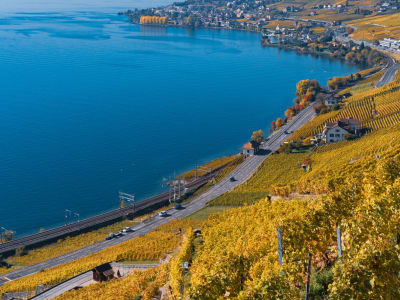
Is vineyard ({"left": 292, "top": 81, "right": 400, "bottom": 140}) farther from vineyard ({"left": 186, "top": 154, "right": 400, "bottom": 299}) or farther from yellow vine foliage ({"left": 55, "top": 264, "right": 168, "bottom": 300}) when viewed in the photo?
yellow vine foliage ({"left": 55, "top": 264, "right": 168, "bottom": 300})

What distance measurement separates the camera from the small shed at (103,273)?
31.2 metres

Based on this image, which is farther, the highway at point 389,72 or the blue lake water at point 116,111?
the highway at point 389,72

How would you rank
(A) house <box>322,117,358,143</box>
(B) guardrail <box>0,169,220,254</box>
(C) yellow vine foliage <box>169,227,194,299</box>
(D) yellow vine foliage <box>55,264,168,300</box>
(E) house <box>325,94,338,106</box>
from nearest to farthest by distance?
(C) yellow vine foliage <box>169,227,194,299</box>, (D) yellow vine foliage <box>55,264,168,300</box>, (B) guardrail <box>0,169,220,254</box>, (A) house <box>322,117,358,143</box>, (E) house <box>325,94,338,106</box>

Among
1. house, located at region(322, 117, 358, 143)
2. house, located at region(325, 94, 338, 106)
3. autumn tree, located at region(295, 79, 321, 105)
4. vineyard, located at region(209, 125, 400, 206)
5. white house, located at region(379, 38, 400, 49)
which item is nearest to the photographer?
vineyard, located at region(209, 125, 400, 206)

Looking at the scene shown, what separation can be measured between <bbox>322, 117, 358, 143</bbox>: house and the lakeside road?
6.62 metres

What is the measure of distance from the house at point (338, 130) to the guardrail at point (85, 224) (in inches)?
703

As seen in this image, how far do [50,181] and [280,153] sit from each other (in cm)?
2879

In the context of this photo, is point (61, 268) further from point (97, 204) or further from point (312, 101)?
point (312, 101)

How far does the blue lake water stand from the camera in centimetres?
5800

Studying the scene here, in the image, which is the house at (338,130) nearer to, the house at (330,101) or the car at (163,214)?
the house at (330,101)

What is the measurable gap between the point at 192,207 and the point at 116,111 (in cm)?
4177

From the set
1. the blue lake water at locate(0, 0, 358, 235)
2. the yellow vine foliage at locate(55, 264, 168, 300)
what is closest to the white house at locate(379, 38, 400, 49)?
the blue lake water at locate(0, 0, 358, 235)

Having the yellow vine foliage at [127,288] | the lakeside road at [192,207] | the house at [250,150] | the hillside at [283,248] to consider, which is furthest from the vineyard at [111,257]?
the house at [250,150]

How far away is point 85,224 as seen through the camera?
48656mm
